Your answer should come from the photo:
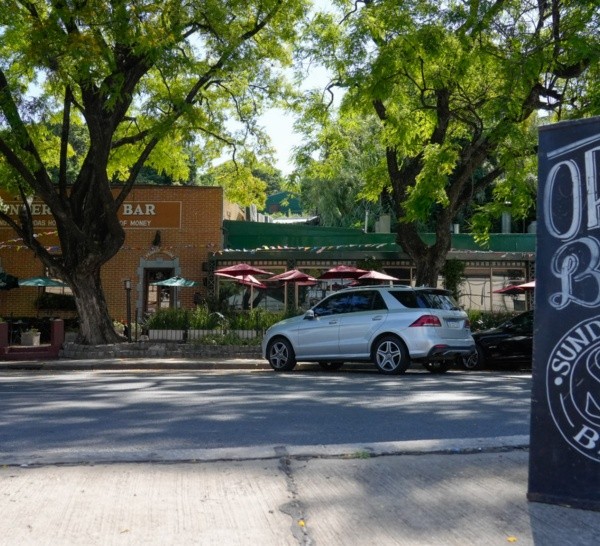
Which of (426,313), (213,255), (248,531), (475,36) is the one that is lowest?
(248,531)

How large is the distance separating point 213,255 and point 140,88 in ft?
21.9

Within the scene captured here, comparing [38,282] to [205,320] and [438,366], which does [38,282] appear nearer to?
[205,320]

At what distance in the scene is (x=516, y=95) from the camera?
625 inches

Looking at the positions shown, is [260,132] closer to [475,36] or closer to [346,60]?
[346,60]

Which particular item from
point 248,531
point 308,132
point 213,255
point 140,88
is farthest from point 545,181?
point 213,255

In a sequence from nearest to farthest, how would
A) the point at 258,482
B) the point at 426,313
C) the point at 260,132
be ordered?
1. the point at 258,482
2. the point at 426,313
3. the point at 260,132

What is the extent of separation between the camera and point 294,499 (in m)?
4.64

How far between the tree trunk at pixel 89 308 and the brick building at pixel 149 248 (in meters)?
5.57

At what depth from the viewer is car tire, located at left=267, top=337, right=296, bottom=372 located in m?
15.1

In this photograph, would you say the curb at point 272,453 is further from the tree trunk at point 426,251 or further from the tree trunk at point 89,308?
the tree trunk at point 89,308

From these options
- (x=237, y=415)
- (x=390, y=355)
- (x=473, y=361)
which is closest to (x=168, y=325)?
(x=473, y=361)

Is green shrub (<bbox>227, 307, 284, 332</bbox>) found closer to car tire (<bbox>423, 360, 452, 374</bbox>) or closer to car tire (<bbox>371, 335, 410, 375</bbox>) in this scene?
car tire (<bbox>423, 360, 452, 374</bbox>)

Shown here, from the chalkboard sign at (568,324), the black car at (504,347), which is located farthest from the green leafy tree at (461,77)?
the chalkboard sign at (568,324)

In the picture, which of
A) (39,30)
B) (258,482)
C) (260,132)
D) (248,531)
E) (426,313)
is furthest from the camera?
(260,132)
